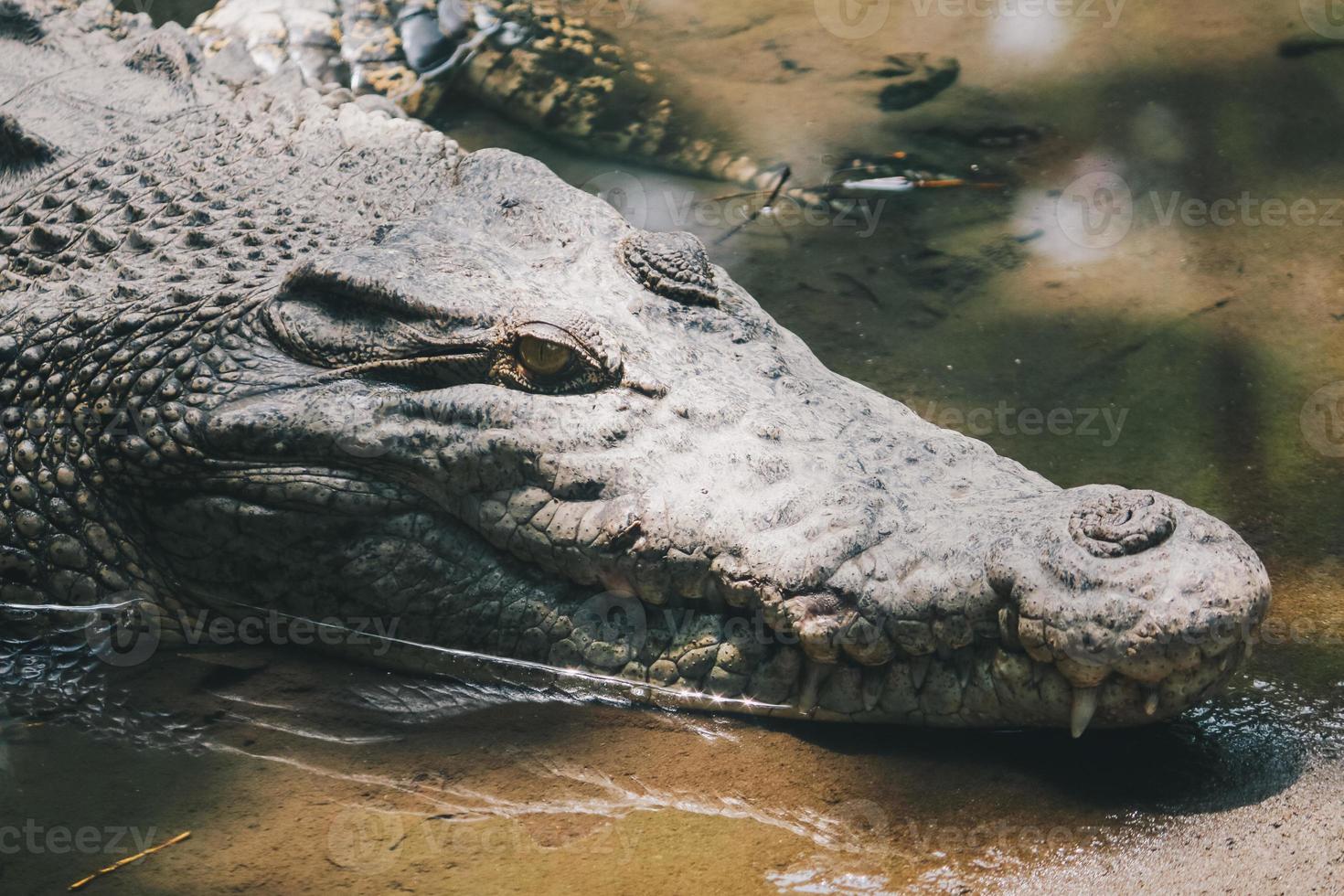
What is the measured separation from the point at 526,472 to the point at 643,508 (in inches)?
12.9

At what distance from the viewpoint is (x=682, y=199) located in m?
5.61

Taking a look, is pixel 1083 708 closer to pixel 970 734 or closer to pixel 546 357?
pixel 970 734

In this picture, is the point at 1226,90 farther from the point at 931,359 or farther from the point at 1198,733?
the point at 1198,733

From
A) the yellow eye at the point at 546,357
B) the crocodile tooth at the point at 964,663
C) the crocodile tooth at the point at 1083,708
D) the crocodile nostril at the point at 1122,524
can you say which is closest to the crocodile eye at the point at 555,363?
the yellow eye at the point at 546,357

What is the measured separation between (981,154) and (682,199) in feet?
4.16

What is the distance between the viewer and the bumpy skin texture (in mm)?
2795

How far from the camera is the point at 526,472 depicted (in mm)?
3273

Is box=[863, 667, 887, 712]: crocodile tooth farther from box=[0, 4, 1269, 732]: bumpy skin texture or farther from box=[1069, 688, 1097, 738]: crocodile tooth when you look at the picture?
box=[1069, 688, 1097, 738]: crocodile tooth

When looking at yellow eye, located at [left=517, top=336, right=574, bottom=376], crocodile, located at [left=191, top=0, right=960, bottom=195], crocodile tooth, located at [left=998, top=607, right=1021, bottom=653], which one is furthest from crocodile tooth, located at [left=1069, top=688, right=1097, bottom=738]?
crocodile, located at [left=191, top=0, right=960, bottom=195]

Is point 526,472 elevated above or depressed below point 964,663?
above

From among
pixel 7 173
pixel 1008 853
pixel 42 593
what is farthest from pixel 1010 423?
pixel 7 173

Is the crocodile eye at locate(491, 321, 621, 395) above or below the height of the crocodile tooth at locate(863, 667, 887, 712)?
above

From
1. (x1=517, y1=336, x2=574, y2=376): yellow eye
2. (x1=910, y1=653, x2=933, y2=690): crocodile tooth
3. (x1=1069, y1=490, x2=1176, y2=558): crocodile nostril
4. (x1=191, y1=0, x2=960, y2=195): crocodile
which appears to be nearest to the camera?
(x1=1069, y1=490, x2=1176, y2=558): crocodile nostril

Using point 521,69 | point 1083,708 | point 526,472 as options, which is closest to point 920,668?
point 1083,708
